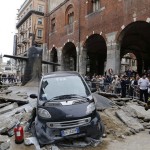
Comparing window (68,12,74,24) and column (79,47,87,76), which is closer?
column (79,47,87,76)

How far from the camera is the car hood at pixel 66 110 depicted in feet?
21.3

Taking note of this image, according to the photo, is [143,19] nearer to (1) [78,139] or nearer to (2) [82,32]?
(2) [82,32]

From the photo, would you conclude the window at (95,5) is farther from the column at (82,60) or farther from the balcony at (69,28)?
the balcony at (69,28)

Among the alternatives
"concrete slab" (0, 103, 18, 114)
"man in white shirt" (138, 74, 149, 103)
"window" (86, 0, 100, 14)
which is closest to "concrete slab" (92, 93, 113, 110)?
"concrete slab" (0, 103, 18, 114)

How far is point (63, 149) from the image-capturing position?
6.50 meters

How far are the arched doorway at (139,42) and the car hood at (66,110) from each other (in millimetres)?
15170

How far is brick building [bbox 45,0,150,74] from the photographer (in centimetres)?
2114

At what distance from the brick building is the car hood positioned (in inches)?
546

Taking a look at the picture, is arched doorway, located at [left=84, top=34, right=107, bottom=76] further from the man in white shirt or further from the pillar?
the man in white shirt

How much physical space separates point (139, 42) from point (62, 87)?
24877 millimetres

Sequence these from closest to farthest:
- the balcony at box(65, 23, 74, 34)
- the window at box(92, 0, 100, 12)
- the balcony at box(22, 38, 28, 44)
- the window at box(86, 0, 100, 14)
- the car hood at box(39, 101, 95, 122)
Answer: the car hood at box(39, 101, 95, 122)
the window at box(92, 0, 100, 12)
the window at box(86, 0, 100, 14)
the balcony at box(65, 23, 74, 34)
the balcony at box(22, 38, 28, 44)

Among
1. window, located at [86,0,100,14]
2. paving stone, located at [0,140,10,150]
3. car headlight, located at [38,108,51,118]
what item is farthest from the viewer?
window, located at [86,0,100,14]

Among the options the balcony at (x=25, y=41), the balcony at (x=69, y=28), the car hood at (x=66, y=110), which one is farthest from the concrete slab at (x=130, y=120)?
the balcony at (x=25, y=41)

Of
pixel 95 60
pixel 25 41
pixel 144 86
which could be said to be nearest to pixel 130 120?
pixel 144 86
